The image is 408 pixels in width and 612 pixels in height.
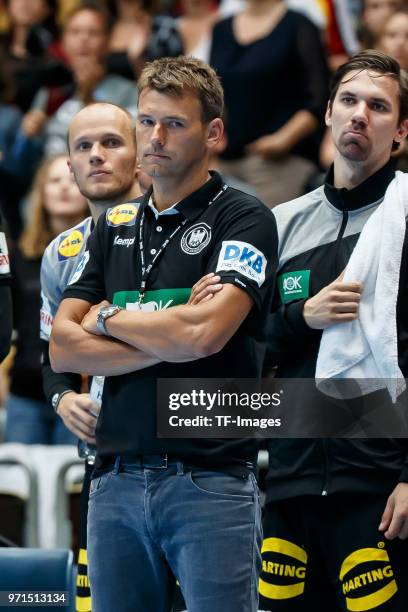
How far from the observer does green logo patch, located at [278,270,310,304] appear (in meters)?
4.12

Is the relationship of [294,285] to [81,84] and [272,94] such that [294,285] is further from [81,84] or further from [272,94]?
[81,84]

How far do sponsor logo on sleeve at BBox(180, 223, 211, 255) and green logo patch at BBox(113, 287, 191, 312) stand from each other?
124 mm

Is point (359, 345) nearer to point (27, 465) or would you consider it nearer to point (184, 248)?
point (184, 248)

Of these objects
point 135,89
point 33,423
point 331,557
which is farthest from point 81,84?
point 331,557

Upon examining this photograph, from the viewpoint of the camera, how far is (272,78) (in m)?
7.72

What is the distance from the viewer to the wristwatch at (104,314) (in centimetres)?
367

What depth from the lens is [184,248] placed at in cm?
370

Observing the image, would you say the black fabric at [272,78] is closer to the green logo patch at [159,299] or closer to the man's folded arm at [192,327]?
the green logo patch at [159,299]

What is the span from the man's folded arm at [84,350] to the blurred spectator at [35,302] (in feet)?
7.80

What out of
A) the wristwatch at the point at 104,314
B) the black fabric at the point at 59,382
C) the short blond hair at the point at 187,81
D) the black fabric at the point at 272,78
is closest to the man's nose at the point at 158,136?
the short blond hair at the point at 187,81

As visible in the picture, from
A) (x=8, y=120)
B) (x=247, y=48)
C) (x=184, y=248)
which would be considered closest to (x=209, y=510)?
(x=184, y=248)

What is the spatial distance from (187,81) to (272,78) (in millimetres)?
4033

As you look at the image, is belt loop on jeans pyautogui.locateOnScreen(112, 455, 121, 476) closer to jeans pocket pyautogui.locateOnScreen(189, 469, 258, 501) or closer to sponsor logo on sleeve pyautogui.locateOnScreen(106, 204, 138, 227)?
jeans pocket pyautogui.locateOnScreen(189, 469, 258, 501)

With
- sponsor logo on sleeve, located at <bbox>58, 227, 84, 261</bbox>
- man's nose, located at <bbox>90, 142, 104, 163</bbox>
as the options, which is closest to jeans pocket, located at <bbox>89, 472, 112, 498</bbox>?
sponsor logo on sleeve, located at <bbox>58, 227, 84, 261</bbox>
